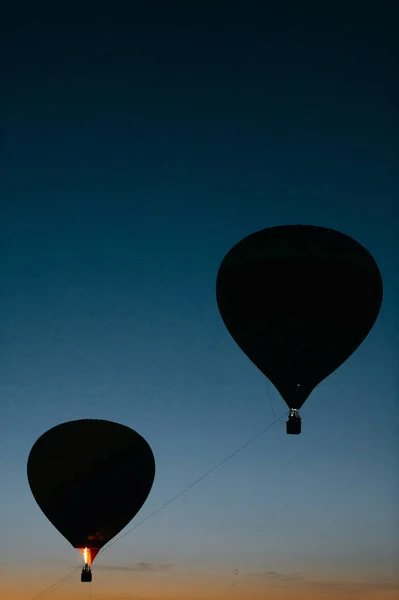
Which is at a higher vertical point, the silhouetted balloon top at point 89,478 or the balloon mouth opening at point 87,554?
the silhouetted balloon top at point 89,478

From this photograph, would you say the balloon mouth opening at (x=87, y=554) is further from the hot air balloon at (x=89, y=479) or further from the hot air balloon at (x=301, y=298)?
the hot air balloon at (x=301, y=298)

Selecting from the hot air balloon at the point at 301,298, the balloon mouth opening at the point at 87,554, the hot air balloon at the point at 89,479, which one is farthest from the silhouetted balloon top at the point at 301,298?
the balloon mouth opening at the point at 87,554

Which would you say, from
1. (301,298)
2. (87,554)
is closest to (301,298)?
(301,298)

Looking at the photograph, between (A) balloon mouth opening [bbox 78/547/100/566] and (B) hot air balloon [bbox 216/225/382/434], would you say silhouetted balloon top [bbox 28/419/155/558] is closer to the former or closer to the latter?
(A) balloon mouth opening [bbox 78/547/100/566]

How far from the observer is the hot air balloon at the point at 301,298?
3173 cm

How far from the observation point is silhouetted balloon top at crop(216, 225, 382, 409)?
3173 centimetres

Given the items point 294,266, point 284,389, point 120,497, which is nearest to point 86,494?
point 120,497

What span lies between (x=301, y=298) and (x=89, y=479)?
942 cm

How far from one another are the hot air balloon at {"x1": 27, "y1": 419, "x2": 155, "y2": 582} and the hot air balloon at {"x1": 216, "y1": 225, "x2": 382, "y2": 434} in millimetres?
6468

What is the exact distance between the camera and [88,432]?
35844 millimetres

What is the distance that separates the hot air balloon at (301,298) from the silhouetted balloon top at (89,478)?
21.3ft

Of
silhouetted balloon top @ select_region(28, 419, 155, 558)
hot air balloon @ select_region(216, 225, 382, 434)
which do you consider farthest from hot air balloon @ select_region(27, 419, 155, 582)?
hot air balloon @ select_region(216, 225, 382, 434)

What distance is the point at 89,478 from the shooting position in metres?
35.1

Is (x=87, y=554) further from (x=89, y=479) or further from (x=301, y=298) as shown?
(x=301, y=298)
